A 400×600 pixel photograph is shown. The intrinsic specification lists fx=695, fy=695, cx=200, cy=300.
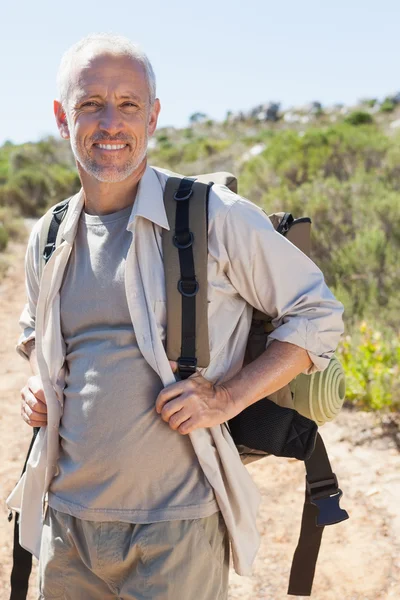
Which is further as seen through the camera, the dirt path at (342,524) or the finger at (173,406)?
the dirt path at (342,524)

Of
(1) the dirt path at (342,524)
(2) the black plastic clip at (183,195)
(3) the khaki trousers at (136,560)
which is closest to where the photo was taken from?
(3) the khaki trousers at (136,560)

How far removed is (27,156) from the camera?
23.7 m

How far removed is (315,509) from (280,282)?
2.46ft

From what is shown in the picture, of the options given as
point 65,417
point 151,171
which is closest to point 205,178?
point 151,171

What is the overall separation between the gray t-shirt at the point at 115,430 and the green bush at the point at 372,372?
3094 mm

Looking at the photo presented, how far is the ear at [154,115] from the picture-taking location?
1988mm

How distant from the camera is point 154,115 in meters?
2.01

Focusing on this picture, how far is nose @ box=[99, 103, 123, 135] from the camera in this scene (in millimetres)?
1852

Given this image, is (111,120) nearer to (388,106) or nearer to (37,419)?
(37,419)

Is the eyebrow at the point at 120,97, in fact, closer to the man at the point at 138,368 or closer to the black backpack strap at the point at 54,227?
the man at the point at 138,368

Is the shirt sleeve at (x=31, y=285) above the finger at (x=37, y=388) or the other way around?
above

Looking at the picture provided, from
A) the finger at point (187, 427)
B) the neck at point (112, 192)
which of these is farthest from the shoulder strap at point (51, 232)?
the finger at point (187, 427)

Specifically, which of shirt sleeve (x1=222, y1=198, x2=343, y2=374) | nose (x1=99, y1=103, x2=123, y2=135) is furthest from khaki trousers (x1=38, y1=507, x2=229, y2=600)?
nose (x1=99, y1=103, x2=123, y2=135)

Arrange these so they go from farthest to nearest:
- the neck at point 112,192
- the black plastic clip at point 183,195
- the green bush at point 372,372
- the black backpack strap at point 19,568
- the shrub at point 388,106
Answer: the shrub at point 388,106 < the green bush at point 372,372 < the black backpack strap at point 19,568 < the neck at point 112,192 < the black plastic clip at point 183,195
